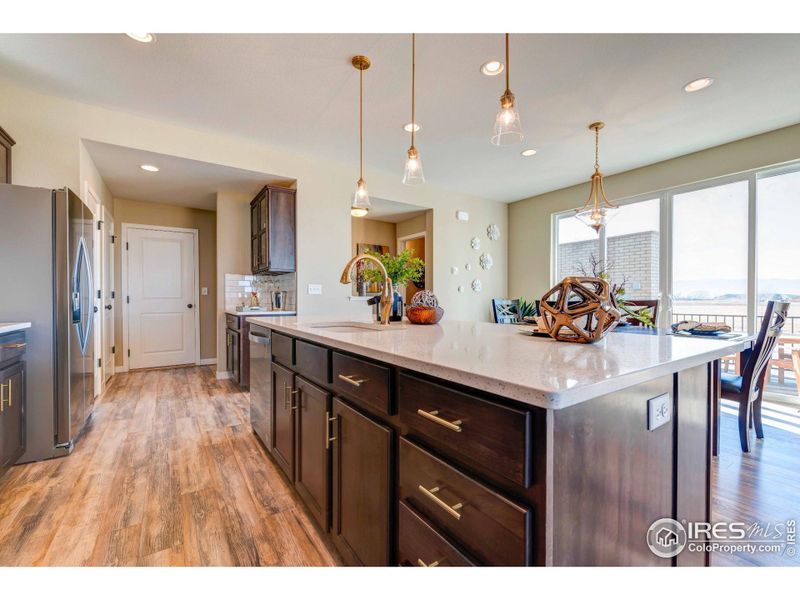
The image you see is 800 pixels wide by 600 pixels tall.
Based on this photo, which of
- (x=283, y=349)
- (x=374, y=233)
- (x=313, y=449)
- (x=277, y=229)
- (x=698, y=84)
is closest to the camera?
(x=313, y=449)

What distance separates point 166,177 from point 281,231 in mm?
1429

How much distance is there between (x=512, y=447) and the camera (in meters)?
0.66

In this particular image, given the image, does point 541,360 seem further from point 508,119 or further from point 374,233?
point 374,233

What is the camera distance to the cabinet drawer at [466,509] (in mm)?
663

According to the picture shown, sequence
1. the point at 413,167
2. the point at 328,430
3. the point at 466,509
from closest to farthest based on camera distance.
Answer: the point at 466,509 → the point at 328,430 → the point at 413,167

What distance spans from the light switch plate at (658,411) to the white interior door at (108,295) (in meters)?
4.91

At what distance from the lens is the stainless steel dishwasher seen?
2123mm

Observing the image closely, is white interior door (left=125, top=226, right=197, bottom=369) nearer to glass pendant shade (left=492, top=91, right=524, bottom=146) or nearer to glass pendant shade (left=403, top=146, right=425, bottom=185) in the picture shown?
Result: glass pendant shade (left=403, top=146, right=425, bottom=185)

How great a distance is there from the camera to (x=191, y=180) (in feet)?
13.4

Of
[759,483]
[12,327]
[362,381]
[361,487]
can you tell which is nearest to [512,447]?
[362,381]

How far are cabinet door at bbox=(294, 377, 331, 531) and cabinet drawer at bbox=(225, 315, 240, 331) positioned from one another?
2580mm

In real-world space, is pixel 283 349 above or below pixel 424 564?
above

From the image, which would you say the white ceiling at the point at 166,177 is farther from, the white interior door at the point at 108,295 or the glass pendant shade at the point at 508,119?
the glass pendant shade at the point at 508,119
